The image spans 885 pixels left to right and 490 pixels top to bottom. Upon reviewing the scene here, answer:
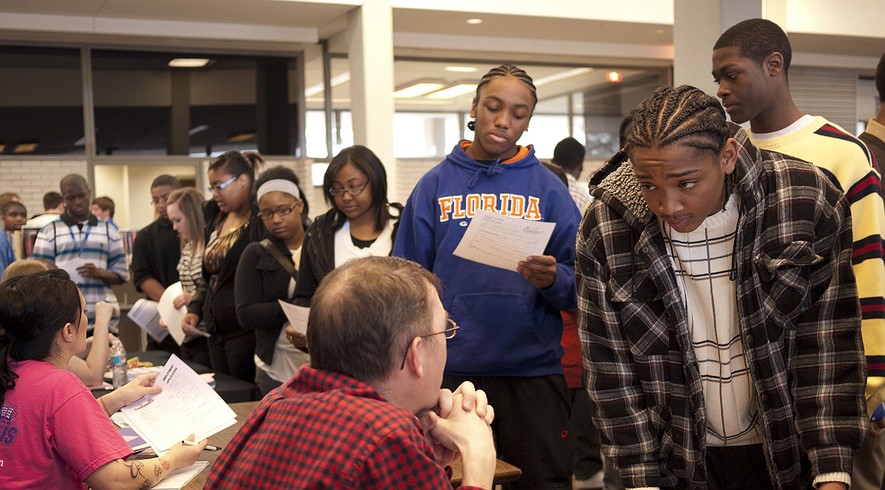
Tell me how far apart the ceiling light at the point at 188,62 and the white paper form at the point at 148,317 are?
5.89m

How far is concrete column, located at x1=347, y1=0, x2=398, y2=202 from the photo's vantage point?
9398mm

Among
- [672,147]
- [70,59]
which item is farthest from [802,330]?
[70,59]

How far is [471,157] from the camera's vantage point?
3.01 meters

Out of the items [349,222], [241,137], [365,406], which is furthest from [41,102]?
[365,406]

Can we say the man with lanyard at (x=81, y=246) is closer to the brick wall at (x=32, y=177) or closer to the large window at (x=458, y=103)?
the brick wall at (x=32, y=177)

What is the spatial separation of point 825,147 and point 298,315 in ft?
6.30

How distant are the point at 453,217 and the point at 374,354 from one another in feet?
5.04

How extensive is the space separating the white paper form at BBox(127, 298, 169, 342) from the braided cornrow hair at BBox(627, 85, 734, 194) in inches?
151

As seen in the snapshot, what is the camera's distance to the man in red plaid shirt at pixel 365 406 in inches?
50.9

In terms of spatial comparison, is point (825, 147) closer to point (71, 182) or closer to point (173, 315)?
point (173, 315)

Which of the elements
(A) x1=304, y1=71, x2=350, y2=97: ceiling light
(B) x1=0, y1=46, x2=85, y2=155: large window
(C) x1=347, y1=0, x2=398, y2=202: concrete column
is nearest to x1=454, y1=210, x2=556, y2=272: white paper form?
(C) x1=347, y1=0, x2=398, y2=202: concrete column

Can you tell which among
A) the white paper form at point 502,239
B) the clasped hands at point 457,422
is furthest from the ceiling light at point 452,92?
the clasped hands at point 457,422

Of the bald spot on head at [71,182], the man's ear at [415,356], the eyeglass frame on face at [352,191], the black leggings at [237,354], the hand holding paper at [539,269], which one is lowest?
the black leggings at [237,354]

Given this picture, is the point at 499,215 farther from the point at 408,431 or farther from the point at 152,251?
the point at 152,251
